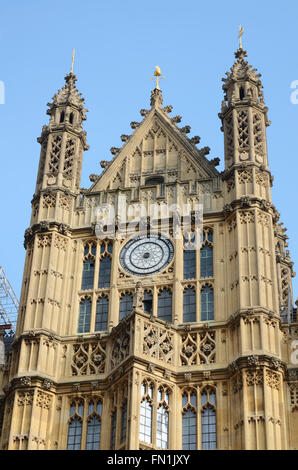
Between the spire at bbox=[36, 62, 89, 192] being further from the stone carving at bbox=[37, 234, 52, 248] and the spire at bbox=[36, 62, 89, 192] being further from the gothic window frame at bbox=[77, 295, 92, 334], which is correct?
the gothic window frame at bbox=[77, 295, 92, 334]

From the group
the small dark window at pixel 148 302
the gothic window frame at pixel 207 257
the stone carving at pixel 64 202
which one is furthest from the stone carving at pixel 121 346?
the stone carving at pixel 64 202

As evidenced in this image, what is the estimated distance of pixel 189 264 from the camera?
131ft

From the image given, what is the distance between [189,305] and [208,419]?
17.0 feet

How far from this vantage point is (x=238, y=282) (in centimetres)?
3744

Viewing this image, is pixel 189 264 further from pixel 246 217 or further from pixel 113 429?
pixel 113 429

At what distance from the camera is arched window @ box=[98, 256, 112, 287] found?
1574 inches

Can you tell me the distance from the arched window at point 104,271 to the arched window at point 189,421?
6.58 meters

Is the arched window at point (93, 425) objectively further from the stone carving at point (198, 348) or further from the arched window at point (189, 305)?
the arched window at point (189, 305)

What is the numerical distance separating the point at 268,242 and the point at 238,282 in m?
2.48

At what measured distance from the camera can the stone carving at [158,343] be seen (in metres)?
35.4

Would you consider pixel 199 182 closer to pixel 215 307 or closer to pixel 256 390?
pixel 215 307

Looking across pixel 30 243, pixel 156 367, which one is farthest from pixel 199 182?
pixel 156 367

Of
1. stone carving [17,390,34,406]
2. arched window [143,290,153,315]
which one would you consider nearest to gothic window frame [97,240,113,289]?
arched window [143,290,153,315]

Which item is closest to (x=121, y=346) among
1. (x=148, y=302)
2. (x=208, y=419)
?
(x=148, y=302)
